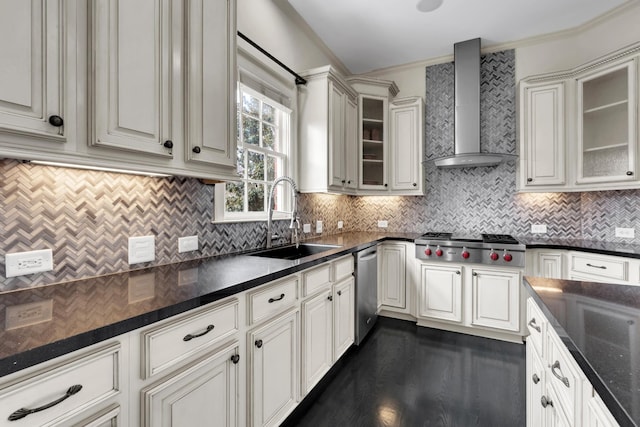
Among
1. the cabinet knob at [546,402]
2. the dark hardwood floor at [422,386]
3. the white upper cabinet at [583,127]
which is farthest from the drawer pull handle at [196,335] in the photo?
the white upper cabinet at [583,127]

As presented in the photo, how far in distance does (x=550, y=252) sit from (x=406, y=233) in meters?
1.44

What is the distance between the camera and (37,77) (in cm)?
90

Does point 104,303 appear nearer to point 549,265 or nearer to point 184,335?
point 184,335

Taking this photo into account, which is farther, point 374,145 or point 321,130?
point 374,145

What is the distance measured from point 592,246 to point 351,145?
238 cm

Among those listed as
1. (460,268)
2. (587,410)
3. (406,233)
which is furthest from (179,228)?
(406,233)

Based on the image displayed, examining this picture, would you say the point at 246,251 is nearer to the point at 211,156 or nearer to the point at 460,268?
the point at 211,156

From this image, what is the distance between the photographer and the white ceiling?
2.67 meters

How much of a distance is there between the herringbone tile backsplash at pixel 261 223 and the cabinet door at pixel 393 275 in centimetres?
64

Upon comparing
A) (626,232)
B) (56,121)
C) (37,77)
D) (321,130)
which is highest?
(321,130)

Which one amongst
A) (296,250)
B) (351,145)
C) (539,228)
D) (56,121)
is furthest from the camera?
(351,145)

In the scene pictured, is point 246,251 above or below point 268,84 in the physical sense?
below

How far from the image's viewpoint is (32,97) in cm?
89

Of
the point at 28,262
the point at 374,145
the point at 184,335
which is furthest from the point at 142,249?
the point at 374,145
